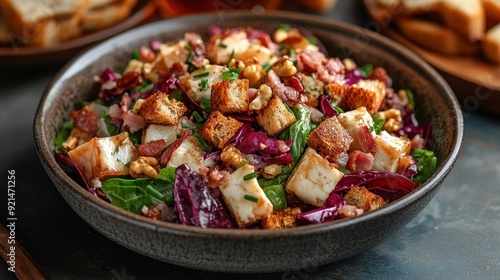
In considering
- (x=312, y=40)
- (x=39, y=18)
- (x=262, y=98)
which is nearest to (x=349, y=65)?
(x=312, y=40)

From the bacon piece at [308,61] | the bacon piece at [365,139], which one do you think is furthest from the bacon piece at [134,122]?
the bacon piece at [365,139]

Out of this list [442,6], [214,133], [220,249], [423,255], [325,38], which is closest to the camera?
[220,249]

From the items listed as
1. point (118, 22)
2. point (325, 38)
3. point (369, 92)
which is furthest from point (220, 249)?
point (118, 22)

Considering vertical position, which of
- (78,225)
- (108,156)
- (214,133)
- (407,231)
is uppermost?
(214,133)

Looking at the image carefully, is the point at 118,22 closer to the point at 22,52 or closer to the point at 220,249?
the point at 22,52

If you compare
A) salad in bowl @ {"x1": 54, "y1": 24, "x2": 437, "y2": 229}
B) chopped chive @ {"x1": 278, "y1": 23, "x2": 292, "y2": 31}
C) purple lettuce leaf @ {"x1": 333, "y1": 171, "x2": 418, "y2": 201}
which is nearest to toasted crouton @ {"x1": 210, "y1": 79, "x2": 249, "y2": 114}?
salad in bowl @ {"x1": 54, "y1": 24, "x2": 437, "y2": 229}

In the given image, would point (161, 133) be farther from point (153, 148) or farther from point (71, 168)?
point (71, 168)
